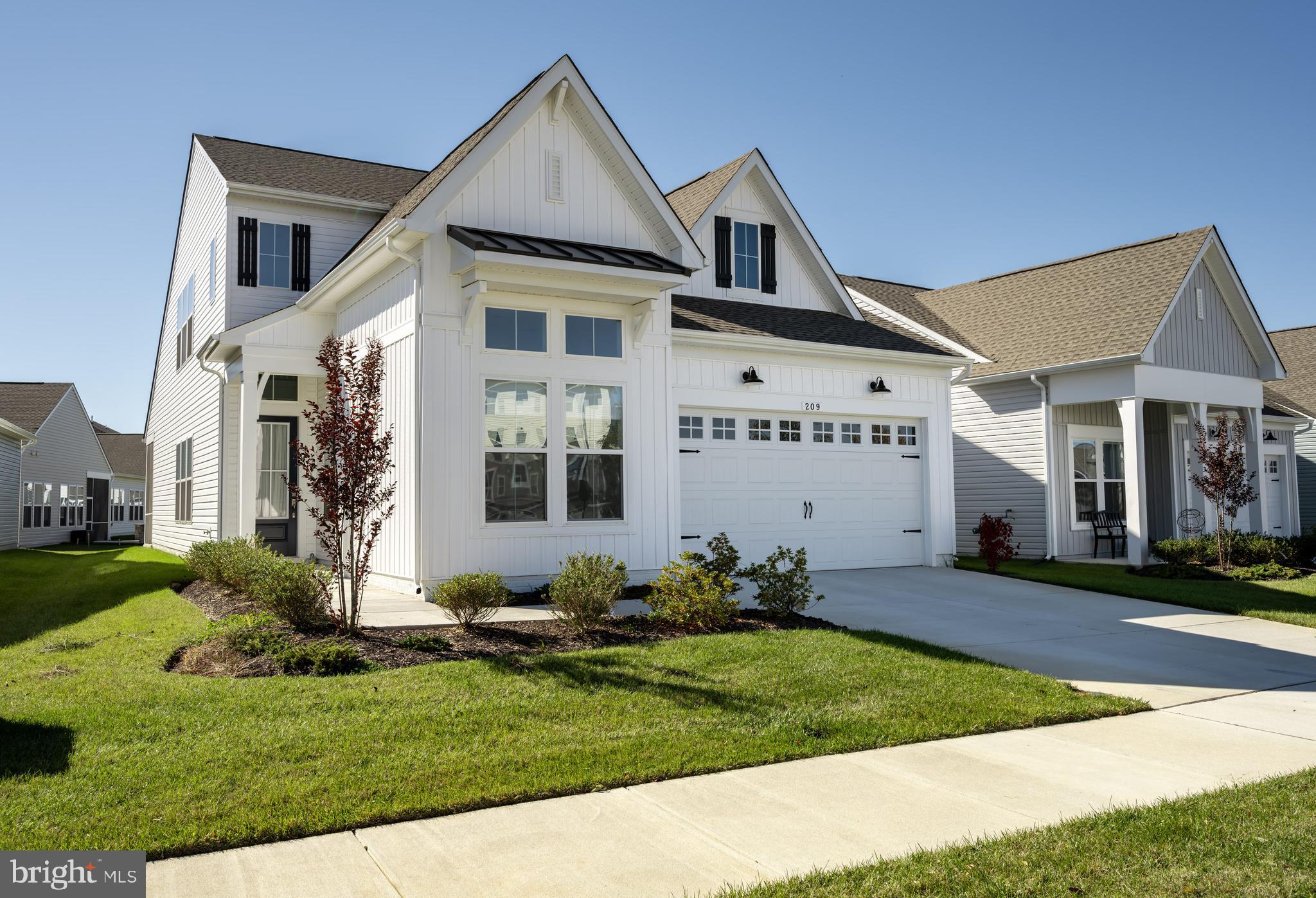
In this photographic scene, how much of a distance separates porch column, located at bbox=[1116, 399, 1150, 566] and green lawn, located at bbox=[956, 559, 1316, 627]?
47cm

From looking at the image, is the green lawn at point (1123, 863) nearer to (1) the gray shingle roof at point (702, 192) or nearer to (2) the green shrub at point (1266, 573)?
(1) the gray shingle roof at point (702, 192)

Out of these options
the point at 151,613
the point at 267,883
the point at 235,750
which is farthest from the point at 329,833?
the point at 151,613

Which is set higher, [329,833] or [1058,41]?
[1058,41]

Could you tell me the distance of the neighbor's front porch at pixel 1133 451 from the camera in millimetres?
16703

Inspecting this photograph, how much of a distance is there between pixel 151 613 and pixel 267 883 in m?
7.91

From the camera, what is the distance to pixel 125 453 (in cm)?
4622

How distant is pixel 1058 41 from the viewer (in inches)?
591

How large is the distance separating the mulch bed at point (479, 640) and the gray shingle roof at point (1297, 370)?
2311cm

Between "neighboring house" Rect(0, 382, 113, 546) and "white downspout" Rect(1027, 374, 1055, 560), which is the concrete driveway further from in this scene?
"neighboring house" Rect(0, 382, 113, 546)

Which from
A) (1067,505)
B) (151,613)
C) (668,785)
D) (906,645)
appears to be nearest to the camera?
(668,785)

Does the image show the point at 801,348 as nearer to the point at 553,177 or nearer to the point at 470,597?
the point at 553,177

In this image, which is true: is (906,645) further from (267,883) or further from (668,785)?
(267,883)

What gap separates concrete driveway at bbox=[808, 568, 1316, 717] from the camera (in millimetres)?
7934

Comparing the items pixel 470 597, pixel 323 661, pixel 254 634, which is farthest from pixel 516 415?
pixel 323 661
